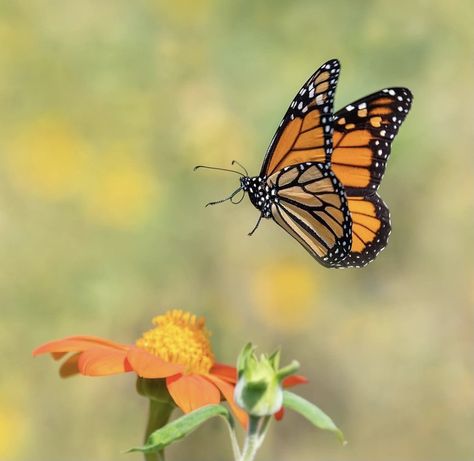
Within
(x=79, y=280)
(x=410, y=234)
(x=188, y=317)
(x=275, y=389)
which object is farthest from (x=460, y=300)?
(x=275, y=389)


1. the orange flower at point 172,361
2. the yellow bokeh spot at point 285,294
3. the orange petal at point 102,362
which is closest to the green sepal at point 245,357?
the orange flower at point 172,361

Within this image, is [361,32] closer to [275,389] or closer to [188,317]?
[188,317]

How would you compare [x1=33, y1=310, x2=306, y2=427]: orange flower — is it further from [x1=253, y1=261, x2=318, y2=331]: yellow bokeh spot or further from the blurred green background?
[x1=253, y1=261, x2=318, y2=331]: yellow bokeh spot

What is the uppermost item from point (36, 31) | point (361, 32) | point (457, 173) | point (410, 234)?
point (361, 32)

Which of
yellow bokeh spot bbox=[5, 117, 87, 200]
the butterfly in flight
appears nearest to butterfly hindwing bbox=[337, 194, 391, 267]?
the butterfly in flight

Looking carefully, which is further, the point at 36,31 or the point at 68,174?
the point at 36,31

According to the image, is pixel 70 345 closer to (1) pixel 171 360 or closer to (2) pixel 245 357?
(1) pixel 171 360

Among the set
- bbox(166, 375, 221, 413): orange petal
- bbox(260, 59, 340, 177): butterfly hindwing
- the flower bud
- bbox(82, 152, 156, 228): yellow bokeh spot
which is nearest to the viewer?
the flower bud
